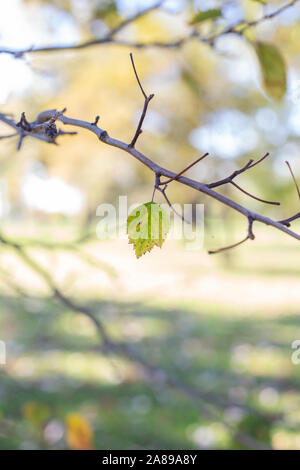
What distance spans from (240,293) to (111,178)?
2345mm

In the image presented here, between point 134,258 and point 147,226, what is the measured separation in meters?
2.83

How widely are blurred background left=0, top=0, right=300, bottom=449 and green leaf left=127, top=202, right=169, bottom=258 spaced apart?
13.6 inches

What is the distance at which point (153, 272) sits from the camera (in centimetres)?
704

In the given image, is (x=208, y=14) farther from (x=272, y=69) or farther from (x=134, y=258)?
(x=134, y=258)

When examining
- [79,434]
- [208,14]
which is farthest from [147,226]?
[79,434]

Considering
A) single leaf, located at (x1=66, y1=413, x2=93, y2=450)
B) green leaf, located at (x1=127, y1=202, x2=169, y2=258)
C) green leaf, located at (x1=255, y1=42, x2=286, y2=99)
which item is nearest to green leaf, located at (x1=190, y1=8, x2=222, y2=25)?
green leaf, located at (x1=255, y1=42, x2=286, y2=99)

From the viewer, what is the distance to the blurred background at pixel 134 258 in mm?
1126

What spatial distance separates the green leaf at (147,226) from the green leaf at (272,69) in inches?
16.2

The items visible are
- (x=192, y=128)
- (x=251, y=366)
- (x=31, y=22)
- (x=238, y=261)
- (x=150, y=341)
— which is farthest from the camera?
(x=238, y=261)

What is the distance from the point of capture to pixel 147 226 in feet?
1.29

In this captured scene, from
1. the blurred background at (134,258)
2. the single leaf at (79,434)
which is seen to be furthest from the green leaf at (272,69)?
the single leaf at (79,434)

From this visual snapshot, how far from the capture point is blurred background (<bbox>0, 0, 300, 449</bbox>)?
3.69ft
